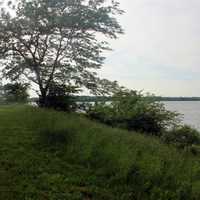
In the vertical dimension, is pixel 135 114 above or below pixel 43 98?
below

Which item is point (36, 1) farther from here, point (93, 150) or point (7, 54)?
point (93, 150)

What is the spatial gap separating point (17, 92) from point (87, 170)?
13.1 metres

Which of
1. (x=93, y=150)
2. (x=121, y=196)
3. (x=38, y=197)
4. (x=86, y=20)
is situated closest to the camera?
(x=38, y=197)

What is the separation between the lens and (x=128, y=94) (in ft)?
55.2

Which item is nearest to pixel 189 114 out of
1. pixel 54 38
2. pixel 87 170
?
pixel 54 38

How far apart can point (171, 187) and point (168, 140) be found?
670cm

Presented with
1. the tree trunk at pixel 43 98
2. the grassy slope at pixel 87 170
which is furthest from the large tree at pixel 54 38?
the grassy slope at pixel 87 170

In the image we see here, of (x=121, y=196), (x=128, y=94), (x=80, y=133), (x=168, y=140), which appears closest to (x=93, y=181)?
(x=121, y=196)

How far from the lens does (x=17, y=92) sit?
59.7ft

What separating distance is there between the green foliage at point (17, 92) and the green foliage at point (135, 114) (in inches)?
164

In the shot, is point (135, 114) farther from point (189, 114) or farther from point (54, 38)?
point (189, 114)

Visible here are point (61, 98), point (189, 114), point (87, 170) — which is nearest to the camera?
point (87, 170)

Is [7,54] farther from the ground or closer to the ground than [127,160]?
farther from the ground

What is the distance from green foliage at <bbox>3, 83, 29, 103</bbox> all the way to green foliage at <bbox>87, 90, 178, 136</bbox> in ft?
13.7
